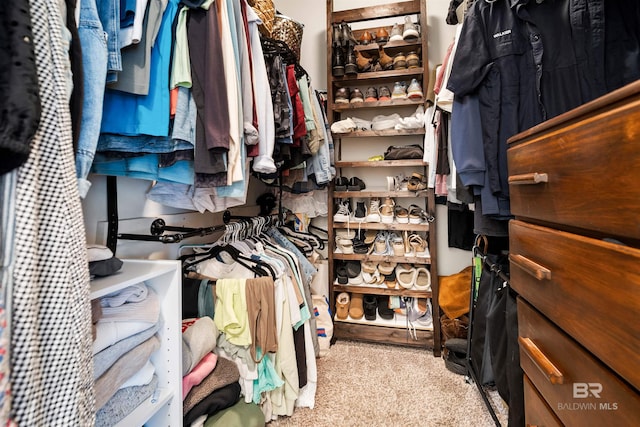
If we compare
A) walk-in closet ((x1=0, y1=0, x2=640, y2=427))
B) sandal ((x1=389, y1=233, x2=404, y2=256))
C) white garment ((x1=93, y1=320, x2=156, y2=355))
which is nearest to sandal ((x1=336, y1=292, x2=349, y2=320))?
walk-in closet ((x1=0, y1=0, x2=640, y2=427))

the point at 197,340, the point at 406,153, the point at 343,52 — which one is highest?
the point at 343,52

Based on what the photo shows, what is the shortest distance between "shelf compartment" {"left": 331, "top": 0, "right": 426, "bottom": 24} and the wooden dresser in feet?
5.45

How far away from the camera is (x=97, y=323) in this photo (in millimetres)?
701

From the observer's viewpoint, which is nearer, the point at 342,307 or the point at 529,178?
the point at 529,178

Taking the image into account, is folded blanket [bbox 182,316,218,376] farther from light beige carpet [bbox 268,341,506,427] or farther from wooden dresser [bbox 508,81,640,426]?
wooden dresser [bbox 508,81,640,426]

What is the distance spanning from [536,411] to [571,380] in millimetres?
222

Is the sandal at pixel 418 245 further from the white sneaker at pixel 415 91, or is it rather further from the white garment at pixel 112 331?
the white garment at pixel 112 331

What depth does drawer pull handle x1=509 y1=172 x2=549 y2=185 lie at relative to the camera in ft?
1.94

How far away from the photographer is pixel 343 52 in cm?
195

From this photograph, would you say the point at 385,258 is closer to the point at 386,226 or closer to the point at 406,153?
the point at 386,226

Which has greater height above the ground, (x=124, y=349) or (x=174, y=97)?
(x=174, y=97)

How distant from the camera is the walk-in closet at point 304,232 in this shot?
0.40 m

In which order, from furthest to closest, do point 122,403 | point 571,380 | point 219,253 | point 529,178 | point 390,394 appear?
1. point 390,394
2. point 219,253
3. point 122,403
4. point 529,178
5. point 571,380

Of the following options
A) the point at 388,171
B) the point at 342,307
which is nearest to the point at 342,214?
the point at 388,171
